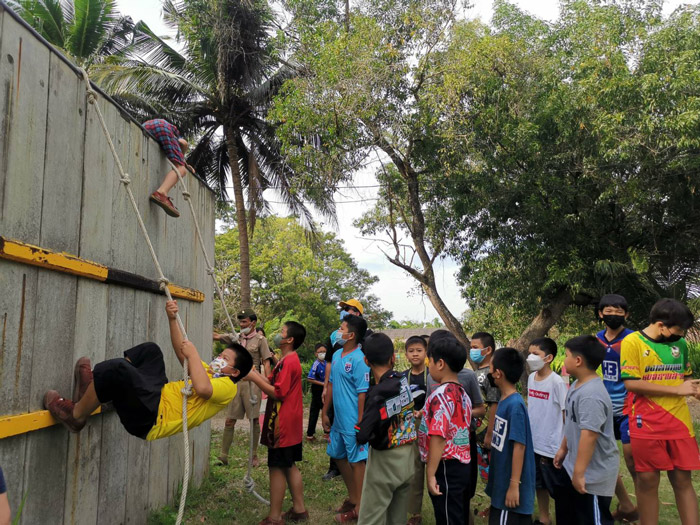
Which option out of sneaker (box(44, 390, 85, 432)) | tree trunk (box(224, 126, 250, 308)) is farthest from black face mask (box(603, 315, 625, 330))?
tree trunk (box(224, 126, 250, 308))

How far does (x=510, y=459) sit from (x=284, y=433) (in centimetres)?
194

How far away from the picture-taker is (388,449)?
3721mm

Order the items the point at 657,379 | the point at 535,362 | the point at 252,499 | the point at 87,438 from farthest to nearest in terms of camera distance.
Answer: the point at 252,499, the point at 535,362, the point at 657,379, the point at 87,438

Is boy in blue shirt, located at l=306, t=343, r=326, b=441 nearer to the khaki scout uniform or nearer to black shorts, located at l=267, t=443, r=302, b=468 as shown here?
the khaki scout uniform

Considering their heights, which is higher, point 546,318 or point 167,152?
point 167,152

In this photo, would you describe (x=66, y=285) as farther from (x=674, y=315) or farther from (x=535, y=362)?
(x=674, y=315)

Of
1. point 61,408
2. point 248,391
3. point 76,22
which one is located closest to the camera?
point 61,408

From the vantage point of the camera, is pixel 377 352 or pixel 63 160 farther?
pixel 377 352

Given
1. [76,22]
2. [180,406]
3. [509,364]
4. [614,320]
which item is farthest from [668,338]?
[76,22]

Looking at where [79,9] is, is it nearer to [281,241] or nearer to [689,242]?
[689,242]

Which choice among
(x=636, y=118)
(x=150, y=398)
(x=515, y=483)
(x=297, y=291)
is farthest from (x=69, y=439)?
(x=297, y=291)

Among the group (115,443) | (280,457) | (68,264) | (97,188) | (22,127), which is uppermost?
(22,127)

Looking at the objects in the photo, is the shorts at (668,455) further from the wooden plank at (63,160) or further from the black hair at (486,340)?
the wooden plank at (63,160)

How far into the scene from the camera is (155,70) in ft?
46.9
